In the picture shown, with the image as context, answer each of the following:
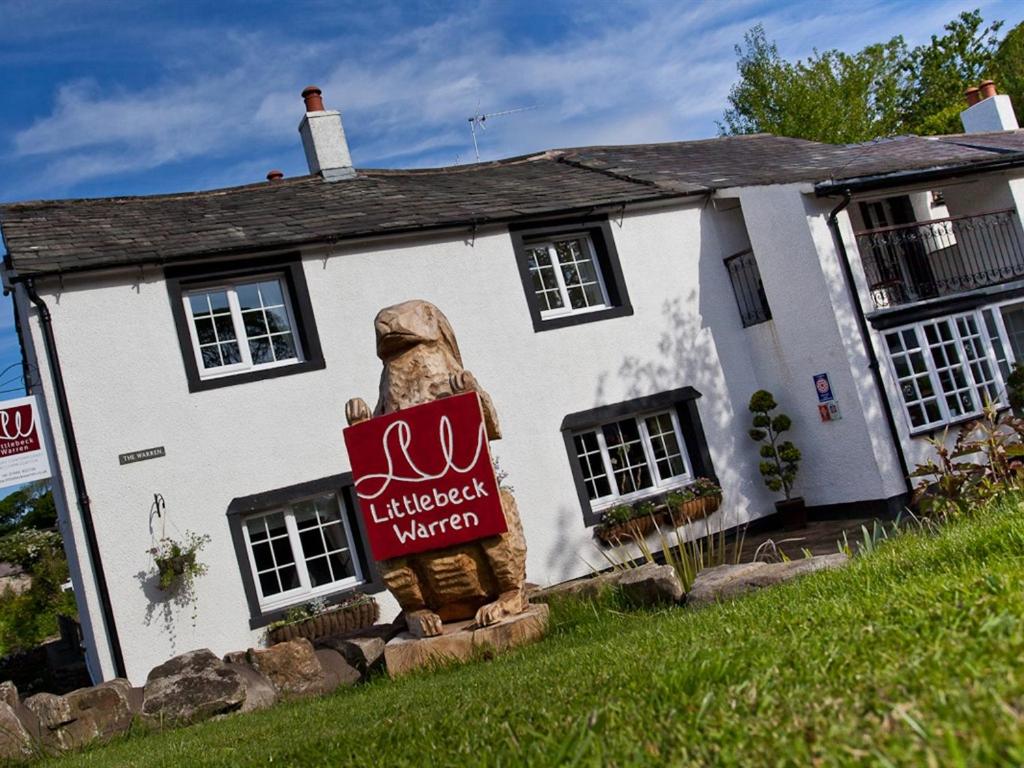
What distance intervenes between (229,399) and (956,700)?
35.3 feet

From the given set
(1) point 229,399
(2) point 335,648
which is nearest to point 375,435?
(2) point 335,648

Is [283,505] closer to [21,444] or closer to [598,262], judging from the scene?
[21,444]

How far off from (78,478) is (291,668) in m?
3.65

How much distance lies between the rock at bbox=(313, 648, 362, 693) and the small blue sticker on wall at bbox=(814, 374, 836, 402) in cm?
812

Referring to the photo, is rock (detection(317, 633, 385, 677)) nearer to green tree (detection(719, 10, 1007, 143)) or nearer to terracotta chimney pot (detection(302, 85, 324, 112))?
terracotta chimney pot (detection(302, 85, 324, 112))

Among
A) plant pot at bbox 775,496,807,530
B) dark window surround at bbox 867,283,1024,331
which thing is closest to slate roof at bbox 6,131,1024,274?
dark window surround at bbox 867,283,1024,331

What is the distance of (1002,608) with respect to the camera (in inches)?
138

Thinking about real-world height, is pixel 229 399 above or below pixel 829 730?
Result: above

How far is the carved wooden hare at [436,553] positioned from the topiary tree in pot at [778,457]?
24.9 ft

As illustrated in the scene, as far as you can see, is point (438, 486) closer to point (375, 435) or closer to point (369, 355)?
point (375, 435)

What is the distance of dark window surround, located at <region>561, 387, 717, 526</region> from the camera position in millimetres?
14164

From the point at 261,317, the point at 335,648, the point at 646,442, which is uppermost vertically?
the point at 261,317

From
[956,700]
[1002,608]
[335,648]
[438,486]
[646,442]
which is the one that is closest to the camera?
[956,700]

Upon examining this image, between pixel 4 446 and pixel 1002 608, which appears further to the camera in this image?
pixel 4 446
